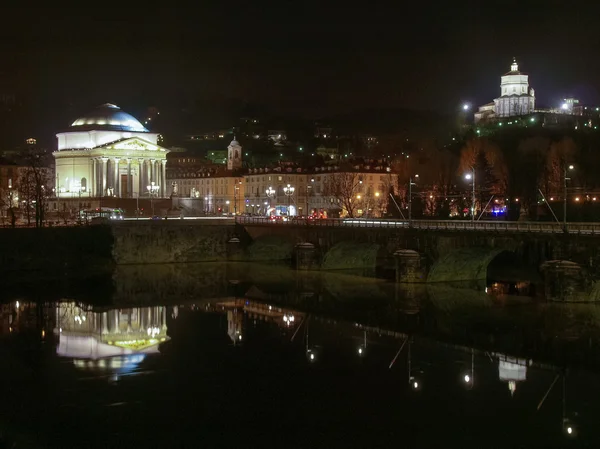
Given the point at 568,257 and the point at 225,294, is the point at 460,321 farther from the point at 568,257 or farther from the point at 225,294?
the point at 225,294

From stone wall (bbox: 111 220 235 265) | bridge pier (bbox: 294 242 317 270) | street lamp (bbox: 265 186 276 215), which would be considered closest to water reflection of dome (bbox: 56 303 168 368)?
bridge pier (bbox: 294 242 317 270)

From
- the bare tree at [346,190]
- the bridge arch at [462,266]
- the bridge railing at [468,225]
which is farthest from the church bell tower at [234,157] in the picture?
the bridge arch at [462,266]

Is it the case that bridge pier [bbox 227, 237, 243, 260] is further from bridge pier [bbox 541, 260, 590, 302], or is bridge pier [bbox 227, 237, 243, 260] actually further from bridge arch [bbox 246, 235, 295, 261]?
bridge pier [bbox 541, 260, 590, 302]

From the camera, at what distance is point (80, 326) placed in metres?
42.6

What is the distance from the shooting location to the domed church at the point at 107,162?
390 ft

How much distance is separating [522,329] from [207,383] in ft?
60.7

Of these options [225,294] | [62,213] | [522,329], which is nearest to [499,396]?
[522,329]

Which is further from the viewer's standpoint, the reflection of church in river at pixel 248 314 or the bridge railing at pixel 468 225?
the bridge railing at pixel 468 225

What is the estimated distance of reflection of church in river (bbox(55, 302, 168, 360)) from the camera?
119ft

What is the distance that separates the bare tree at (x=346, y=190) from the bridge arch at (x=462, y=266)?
129 feet

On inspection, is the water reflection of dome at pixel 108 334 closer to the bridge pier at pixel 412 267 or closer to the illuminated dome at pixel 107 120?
the bridge pier at pixel 412 267

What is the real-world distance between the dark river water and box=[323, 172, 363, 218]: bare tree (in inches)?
2071

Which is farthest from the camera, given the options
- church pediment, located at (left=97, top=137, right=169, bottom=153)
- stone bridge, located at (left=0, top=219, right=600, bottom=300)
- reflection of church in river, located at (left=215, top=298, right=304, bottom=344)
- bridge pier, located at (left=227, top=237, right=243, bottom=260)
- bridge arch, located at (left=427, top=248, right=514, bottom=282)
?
church pediment, located at (left=97, top=137, right=169, bottom=153)

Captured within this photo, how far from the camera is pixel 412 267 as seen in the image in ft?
191
